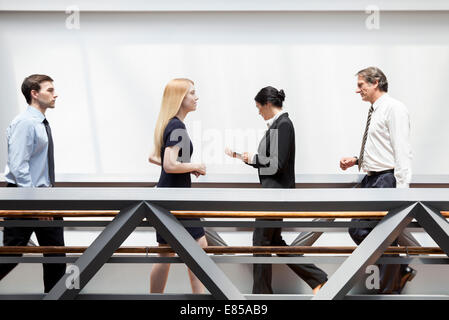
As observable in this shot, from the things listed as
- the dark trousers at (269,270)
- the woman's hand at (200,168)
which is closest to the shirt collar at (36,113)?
the woman's hand at (200,168)

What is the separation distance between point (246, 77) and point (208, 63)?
38cm

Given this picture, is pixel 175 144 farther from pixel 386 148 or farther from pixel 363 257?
pixel 386 148

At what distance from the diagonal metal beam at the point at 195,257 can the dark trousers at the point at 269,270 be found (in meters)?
0.88

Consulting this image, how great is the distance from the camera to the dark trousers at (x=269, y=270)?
228cm

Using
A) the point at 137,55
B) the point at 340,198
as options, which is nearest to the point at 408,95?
the point at 137,55

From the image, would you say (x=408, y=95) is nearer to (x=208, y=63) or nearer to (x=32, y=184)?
(x=208, y=63)

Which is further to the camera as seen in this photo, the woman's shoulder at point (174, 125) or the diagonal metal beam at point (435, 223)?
the woman's shoulder at point (174, 125)

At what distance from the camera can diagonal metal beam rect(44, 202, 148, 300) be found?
54.0 inches

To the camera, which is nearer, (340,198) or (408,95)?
(340,198)

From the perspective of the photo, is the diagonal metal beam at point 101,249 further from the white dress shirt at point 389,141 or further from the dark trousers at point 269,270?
the white dress shirt at point 389,141

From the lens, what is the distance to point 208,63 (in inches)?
170
